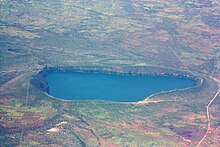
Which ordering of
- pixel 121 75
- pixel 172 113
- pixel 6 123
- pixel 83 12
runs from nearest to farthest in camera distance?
pixel 6 123
pixel 172 113
pixel 121 75
pixel 83 12

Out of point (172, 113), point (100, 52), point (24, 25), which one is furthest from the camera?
point (24, 25)

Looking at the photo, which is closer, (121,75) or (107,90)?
(107,90)

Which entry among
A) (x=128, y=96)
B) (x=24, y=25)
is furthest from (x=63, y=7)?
(x=128, y=96)

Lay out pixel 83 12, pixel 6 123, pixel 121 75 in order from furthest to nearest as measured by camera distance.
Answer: pixel 83 12, pixel 121 75, pixel 6 123

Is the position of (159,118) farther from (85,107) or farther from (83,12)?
(83,12)

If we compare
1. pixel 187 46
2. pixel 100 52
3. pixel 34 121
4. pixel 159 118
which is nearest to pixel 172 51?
pixel 187 46

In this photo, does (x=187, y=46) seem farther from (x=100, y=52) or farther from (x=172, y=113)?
(x=172, y=113)
